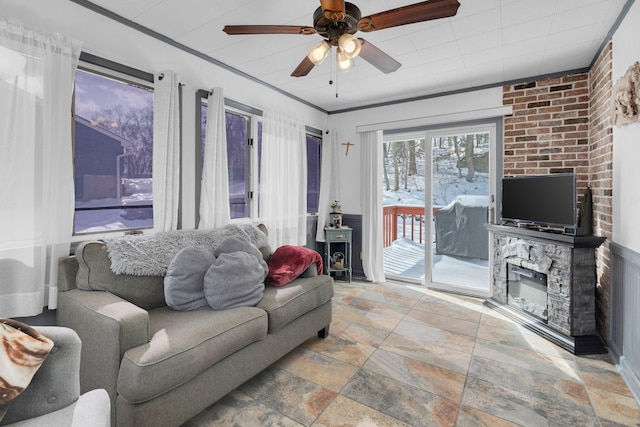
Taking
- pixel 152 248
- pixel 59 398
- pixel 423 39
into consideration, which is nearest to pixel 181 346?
pixel 59 398

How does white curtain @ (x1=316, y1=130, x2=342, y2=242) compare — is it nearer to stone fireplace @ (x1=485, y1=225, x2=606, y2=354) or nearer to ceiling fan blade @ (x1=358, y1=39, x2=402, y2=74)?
stone fireplace @ (x1=485, y1=225, x2=606, y2=354)

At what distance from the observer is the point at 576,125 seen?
3.24 m

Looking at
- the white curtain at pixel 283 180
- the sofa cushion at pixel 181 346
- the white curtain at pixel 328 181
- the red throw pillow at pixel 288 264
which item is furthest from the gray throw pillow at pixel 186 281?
the white curtain at pixel 328 181

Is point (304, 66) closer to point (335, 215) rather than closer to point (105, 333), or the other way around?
point (105, 333)

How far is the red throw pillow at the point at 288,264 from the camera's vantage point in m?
2.65

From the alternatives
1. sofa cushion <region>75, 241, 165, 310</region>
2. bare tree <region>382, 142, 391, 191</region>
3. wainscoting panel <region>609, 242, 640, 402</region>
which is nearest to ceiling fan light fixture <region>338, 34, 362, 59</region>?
sofa cushion <region>75, 241, 165, 310</region>

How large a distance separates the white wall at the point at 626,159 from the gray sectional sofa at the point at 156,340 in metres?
2.34

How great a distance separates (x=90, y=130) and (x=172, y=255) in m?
1.12

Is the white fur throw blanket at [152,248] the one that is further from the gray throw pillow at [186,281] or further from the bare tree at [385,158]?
the bare tree at [385,158]

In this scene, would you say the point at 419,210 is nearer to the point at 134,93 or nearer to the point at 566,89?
the point at 566,89

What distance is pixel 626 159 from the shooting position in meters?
2.24

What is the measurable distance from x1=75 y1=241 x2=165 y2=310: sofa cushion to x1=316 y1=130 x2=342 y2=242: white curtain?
9.02 ft

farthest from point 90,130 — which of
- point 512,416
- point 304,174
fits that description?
point 512,416

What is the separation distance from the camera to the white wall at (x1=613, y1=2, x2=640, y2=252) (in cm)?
206
